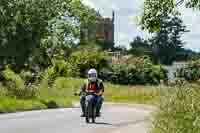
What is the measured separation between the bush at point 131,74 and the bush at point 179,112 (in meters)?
50.2

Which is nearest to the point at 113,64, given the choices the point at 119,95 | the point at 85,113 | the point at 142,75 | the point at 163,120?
the point at 142,75

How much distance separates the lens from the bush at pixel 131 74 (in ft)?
214

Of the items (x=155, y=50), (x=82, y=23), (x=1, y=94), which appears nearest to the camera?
(x=1, y=94)

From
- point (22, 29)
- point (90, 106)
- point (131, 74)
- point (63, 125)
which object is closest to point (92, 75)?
point (90, 106)

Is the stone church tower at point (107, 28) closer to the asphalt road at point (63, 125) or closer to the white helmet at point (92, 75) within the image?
Answer: the asphalt road at point (63, 125)

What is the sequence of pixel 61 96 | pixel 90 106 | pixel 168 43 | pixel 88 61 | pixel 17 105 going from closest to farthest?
pixel 90 106
pixel 17 105
pixel 61 96
pixel 88 61
pixel 168 43

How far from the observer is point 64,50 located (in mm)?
68500

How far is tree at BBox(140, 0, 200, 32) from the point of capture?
12484mm

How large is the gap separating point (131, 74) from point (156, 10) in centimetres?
5283

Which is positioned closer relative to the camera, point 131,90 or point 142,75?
point 131,90

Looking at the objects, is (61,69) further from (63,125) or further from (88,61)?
(63,125)

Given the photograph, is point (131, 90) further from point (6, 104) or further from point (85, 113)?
point (85, 113)

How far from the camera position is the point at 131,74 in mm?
65375

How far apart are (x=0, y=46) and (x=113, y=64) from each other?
28236mm
